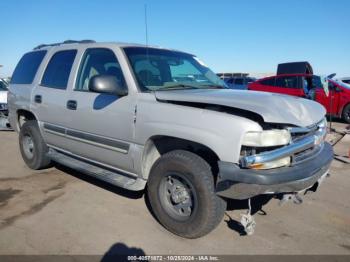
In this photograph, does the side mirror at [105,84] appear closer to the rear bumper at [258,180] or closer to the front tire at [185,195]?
the front tire at [185,195]

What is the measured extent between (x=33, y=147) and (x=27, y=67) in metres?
1.36

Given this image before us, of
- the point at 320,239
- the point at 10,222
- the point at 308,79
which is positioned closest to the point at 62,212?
the point at 10,222

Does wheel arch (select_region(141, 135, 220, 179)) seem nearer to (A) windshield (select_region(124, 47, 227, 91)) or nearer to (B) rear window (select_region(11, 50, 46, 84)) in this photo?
(A) windshield (select_region(124, 47, 227, 91))

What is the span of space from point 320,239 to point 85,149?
2940 mm

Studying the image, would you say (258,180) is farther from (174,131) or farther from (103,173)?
(103,173)

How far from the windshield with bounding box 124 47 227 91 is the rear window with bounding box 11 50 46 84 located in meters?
2.12

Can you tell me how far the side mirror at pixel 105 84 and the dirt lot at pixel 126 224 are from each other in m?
1.45

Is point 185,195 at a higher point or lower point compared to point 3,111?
lower

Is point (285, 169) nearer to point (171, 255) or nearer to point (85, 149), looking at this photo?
point (171, 255)

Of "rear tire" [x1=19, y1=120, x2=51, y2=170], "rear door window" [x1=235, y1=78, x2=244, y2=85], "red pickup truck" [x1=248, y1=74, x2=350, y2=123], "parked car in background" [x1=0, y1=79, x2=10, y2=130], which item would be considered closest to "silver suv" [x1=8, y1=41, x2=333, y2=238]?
"rear tire" [x1=19, y1=120, x2=51, y2=170]

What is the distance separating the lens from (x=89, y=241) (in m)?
3.39

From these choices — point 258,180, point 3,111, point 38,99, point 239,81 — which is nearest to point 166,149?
point 258,180

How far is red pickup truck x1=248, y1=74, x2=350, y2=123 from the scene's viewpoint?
A: 11812 millimetres

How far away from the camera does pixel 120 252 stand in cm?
323
